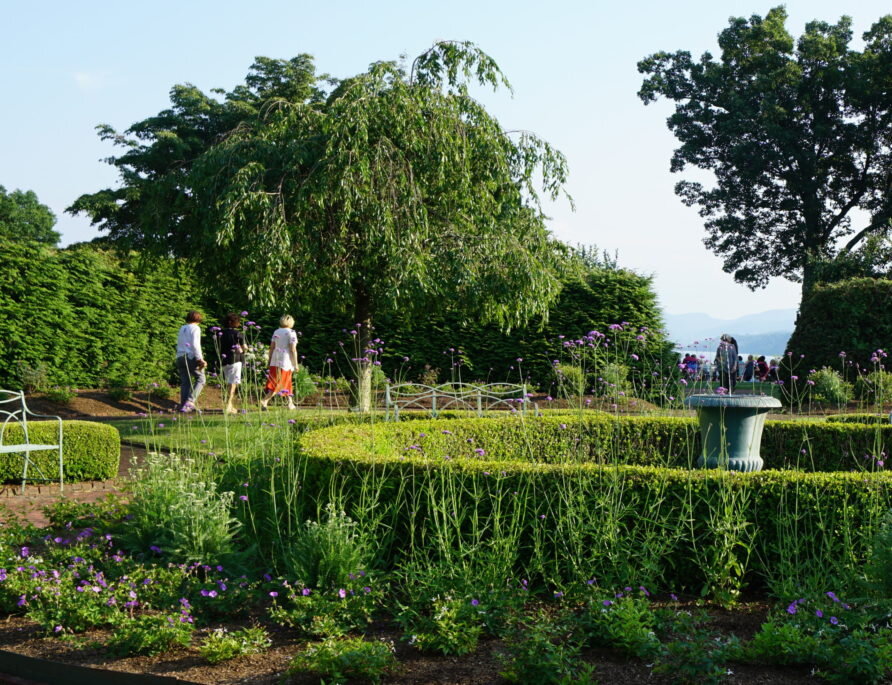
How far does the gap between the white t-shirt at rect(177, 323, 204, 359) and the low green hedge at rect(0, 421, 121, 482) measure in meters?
3.93

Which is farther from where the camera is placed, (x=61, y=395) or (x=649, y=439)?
(x=61, y=395)

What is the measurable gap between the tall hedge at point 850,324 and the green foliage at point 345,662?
16.6 metres

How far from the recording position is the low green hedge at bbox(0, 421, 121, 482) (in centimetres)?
800

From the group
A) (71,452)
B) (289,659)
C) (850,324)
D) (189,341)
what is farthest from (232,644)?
→ (850,324)

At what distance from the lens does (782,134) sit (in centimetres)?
2817

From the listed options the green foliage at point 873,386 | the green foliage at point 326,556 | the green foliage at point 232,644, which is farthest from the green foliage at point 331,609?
the green foliage at point 873,386

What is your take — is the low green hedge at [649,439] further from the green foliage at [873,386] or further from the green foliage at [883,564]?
the green foliage at [873,386]

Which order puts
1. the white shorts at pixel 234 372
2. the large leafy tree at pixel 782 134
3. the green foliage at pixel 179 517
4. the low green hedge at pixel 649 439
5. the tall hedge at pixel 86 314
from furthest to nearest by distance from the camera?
1. the large leafy tree at pixel 782 134
2. the tall hedge at pixel 86 314
3. the white shorts at pixel 234 372
4. the low green hedge at pixel 649 439
5. the green foliage at pixel 179 517

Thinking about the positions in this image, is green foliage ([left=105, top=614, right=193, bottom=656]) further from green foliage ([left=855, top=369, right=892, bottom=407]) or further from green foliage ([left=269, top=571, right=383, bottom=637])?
green foliage ([left=855, top=369, right=892, bottom=407])

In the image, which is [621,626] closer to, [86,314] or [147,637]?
[147,637]

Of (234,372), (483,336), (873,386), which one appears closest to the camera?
(234,372)

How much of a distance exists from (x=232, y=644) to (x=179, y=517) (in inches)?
50.7

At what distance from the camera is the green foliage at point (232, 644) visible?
12.0 feet

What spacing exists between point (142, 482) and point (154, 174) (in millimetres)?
24809
